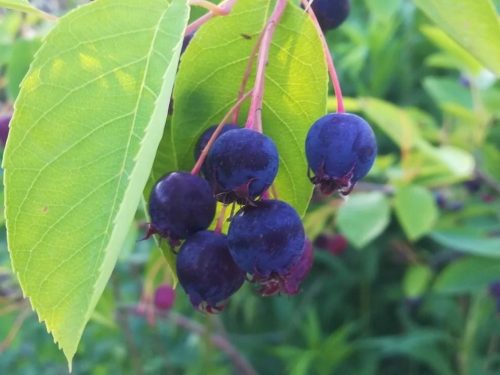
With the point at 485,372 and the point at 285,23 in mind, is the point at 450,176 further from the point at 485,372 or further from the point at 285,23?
the point at 285,23

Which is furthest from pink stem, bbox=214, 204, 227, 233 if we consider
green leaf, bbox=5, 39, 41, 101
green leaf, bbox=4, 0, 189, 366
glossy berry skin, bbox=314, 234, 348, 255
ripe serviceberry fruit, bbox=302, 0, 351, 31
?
glossy berry skin, bbox=314, 234, 348, 255

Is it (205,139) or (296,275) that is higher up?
(205,139)

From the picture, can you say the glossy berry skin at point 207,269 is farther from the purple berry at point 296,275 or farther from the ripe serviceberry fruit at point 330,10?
the ripe serviceberry fruit at point 330,10

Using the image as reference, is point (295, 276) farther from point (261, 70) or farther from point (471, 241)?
point (471, 241)

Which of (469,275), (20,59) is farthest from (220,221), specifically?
(469,275)

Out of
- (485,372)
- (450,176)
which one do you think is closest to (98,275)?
(450,176)

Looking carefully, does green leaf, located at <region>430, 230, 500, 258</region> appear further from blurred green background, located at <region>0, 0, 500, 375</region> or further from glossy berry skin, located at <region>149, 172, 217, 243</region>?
glossy berry skin, located at <region>149, 172, 217, 243</region>
